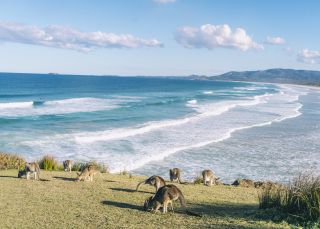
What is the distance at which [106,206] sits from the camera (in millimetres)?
11023

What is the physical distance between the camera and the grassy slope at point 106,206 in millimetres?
9617

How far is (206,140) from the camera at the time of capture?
3409 cm

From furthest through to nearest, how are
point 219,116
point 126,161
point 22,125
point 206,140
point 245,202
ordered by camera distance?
point 219,116 < point 22,125 < point 206,140 < point 126,161 < point 245,202

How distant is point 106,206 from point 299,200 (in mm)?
4195

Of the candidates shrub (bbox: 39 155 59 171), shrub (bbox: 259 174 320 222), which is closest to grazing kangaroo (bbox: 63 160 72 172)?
shrub (bbox: 39 155 59 171)

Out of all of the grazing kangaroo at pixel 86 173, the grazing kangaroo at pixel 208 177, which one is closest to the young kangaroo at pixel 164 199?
the grazing kangaroo at pixel 86 173

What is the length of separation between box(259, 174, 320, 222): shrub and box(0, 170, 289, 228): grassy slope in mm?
431

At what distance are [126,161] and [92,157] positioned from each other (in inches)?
88.2

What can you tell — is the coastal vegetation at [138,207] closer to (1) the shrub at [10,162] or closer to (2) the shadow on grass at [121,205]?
(2) the shadow on grass at [121,205]

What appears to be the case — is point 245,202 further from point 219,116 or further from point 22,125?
point 219,116

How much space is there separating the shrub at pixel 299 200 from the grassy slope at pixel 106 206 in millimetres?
431

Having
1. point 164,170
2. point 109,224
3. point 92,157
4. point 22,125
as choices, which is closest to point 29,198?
point 109,224

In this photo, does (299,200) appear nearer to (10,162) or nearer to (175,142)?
(10,162)

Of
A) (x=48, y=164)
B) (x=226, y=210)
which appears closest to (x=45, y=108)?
(x=48, y=164)
